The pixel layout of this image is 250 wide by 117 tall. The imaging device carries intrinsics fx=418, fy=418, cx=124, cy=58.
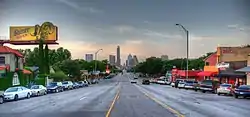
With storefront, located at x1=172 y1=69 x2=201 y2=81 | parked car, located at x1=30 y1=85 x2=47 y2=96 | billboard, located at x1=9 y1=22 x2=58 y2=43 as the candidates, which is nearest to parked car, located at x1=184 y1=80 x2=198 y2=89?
parked car, located at x1=30 y1=85 x2=47 y2=96

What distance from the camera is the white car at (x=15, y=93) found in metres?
40.8

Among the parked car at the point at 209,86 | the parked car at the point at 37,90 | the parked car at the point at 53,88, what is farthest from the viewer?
the parked car at the point at 53,88

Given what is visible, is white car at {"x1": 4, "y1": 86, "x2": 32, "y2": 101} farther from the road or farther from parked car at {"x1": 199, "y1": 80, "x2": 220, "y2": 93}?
parked car at {"x1": 199, "y1": 80, "x2": 220, "y2": 93}

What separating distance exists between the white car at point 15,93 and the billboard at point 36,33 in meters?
51.4

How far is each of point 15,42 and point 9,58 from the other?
1132 inches

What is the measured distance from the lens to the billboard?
97.2 meters

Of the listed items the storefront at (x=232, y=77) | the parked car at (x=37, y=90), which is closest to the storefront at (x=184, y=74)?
the storefront at (x=232, y=77)

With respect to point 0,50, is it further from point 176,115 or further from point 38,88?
point 176,115

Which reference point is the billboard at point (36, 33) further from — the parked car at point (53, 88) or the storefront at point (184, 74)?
the storefront at point (184, 74)

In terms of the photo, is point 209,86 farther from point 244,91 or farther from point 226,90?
point 244,91

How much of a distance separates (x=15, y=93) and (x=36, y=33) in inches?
2271

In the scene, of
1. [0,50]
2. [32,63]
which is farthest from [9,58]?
[32,63]

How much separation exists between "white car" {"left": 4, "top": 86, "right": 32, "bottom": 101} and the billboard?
51.4m

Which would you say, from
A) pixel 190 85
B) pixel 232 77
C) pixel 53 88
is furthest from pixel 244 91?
pixel 53 88
